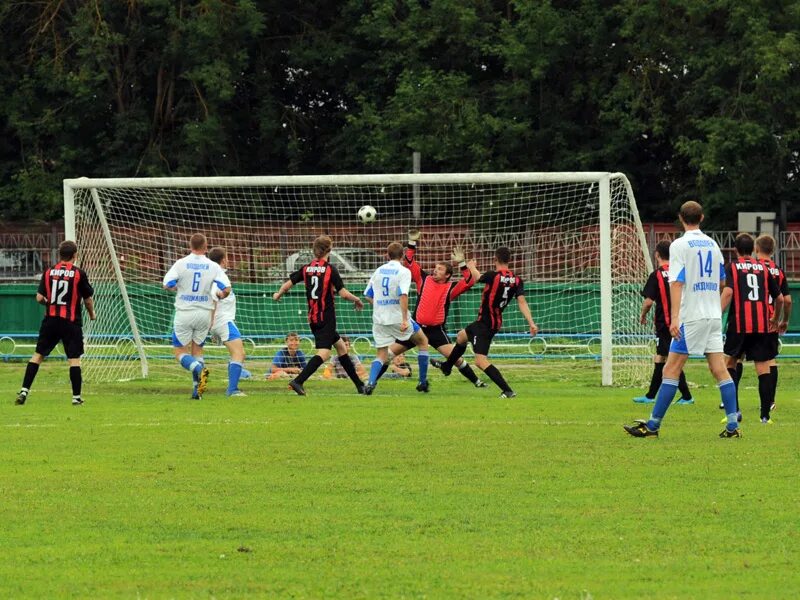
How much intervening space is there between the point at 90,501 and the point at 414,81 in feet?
120

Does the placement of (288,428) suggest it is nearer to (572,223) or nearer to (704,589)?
(704,589)

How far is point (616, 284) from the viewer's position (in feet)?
69.7

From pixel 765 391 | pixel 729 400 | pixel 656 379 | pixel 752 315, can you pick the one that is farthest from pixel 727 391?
pixel 656 379

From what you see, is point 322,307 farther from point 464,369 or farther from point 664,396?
point 664,396

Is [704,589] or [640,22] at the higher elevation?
[640,22]

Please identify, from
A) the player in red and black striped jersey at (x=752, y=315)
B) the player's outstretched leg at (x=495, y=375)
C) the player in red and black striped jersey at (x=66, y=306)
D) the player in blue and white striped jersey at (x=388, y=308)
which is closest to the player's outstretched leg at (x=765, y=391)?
the player in red and black striped jersey at (x=752, y=315)

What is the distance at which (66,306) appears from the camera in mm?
16500

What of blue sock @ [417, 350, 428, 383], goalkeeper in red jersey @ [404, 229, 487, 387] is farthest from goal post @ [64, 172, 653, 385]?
blue sock @ [417, 350, 428, 383]

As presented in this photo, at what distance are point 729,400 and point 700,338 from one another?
63 centimetres

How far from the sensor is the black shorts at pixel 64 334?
1658cm

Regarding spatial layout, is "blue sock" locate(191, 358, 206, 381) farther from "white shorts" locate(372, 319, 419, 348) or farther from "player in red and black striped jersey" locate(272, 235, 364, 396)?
"white shorts" locate(372, 319, 419, 348)

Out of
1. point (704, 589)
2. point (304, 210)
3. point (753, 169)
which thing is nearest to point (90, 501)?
point (704, 589)

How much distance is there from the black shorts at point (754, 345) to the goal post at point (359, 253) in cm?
522

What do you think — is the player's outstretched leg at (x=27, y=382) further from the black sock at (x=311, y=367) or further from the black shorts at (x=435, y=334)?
the black shorts at (x=435, y=334)
